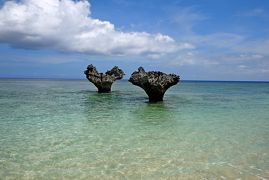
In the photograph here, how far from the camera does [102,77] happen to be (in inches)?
1625

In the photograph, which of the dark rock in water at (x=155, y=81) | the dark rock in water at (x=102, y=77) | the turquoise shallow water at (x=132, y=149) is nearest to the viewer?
the turquoise shallow water at (x=132, y=149)

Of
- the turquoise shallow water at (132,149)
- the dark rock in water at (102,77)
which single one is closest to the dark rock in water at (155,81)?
the turquoise shallow water at (132,149)

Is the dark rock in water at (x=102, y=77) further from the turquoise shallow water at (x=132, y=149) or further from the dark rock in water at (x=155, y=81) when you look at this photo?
the turquoise shallow water at (x=132, y=149)

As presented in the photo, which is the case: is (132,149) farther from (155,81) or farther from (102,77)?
(102,77)

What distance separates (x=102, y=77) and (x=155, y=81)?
1547cm

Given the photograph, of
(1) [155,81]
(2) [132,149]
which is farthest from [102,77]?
(2) [132,149]

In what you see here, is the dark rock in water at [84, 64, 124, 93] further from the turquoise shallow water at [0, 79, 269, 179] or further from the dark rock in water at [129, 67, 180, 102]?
the turquoise shallow water at [0, 79, 269, 179]

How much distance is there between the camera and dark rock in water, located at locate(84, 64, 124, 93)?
41375 mm

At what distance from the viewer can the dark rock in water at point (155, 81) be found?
2706 centimetres

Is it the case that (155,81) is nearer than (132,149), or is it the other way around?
(132,149)

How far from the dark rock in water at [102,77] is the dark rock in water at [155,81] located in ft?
43.5

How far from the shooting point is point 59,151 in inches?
389

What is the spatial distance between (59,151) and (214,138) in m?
5.97

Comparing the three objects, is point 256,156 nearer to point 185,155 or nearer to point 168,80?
point 185,155
